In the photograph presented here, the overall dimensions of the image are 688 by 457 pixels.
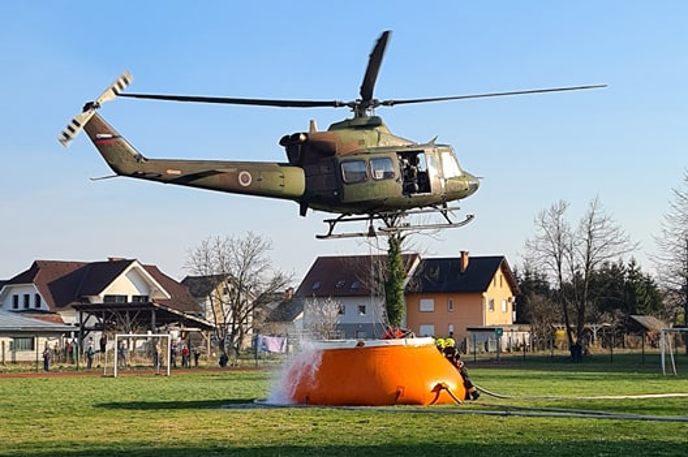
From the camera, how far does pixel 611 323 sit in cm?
8962

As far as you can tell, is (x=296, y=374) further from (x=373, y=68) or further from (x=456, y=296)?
(x=456, y=296)

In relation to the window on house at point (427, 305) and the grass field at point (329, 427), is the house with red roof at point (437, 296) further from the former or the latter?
the grass field at point (329, 427)

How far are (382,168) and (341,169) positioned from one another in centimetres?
99

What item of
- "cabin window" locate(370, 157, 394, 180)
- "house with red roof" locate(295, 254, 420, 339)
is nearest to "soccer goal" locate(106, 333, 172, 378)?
"house with red roof" locate(295, 254, 420, 339)

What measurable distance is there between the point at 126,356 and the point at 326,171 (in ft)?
125

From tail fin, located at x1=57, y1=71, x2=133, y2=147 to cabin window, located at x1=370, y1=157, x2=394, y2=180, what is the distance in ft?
19.7

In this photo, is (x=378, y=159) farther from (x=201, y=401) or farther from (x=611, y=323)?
(x=611, y=323)

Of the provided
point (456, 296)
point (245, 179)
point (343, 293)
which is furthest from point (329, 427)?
point (343, 293)

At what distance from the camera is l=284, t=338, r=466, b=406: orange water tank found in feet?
75.9

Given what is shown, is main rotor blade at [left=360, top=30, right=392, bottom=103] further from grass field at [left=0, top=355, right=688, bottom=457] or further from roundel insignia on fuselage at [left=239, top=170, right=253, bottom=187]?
grass field at [left=0, top=355, right=688, bottom=457]

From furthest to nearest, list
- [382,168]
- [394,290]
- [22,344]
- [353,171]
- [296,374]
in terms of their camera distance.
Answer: [22,344] < [394,290] < [296,374] < [382,168] < [353,171]

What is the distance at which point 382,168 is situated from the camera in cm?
Answer: 2392

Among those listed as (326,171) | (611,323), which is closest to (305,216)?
(326,171)

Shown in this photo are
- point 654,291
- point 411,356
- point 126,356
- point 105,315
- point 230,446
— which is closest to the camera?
point 230,446
